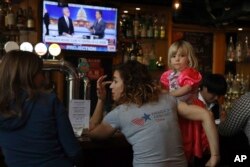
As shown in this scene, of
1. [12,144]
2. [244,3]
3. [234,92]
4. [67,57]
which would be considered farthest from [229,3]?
[12,144]

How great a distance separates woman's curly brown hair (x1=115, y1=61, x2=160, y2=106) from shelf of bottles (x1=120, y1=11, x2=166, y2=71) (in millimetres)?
3209

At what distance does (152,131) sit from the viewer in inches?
71.9

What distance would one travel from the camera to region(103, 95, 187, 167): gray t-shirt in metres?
1.83

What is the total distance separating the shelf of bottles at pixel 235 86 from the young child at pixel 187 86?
3.24 m

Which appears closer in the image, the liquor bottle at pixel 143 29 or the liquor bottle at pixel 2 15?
the liquor bottle at pixel 2 15

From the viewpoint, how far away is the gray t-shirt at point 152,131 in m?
1.83

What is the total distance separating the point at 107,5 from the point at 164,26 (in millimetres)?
893

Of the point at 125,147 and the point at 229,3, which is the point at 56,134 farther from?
the point at 229,3

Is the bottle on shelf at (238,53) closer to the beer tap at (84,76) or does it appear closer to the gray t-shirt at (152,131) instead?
the beer tap at (84,76)

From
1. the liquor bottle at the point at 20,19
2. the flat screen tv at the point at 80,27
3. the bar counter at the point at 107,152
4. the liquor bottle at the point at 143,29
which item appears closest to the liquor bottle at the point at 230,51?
the liquor bottle at the point at 143,29

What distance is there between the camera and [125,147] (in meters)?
2.28

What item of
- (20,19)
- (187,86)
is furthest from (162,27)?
(187,86)

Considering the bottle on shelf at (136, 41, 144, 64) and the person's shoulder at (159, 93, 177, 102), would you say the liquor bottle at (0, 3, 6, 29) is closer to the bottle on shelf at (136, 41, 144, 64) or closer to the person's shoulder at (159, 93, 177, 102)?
the bottle on shelf at (136, 41, 144, 64)

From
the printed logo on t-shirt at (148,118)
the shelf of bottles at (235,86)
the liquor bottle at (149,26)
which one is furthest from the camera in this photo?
the shelf of bottles at (235,86)
